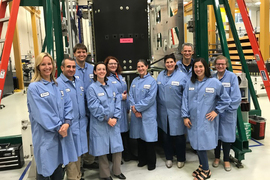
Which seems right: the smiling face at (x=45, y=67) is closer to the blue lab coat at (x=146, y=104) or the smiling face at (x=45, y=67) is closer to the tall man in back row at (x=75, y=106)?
the tall man in back row at (x=75, y=106)

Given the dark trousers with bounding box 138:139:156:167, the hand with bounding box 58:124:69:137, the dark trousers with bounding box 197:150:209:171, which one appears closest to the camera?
the hand with bounding box 58:124:69:137

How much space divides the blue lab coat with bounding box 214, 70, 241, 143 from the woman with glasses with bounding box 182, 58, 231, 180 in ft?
0.68

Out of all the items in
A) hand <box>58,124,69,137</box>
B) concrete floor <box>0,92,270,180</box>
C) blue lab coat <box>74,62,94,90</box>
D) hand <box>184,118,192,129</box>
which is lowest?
concrete floor <box>0,92,270,180</box>

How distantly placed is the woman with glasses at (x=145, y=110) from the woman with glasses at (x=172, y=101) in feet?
0.50

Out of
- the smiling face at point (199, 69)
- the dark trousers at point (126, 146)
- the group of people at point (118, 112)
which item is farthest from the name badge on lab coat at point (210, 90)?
the dark trousers at point (126, 146)

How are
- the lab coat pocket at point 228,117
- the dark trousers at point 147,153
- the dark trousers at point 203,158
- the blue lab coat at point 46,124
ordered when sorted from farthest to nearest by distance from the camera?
the dark trousers at point 147,153 < the lab coat pocket at point 228,117 < the dark trousers at point 203,158 < the blue lab coat at point 46,124

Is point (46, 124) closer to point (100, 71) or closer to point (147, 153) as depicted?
point (100, 71)

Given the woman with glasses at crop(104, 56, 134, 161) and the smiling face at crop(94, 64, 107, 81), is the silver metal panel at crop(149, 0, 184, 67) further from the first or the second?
the smiling face at crop(94, 64, 107, 81)

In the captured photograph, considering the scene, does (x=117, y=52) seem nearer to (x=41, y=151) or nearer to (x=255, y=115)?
(x=41, y=151)

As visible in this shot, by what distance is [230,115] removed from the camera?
298 centimetres

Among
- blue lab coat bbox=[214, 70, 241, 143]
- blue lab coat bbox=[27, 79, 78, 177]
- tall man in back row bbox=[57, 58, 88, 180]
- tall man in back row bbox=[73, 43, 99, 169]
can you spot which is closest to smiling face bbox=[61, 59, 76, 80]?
tall man in back row bbox=[57, 58, 88, 180]

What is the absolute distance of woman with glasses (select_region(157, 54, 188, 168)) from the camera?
3.07m

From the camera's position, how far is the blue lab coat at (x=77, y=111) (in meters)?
2.60

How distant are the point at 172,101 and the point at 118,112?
2.51 ft
